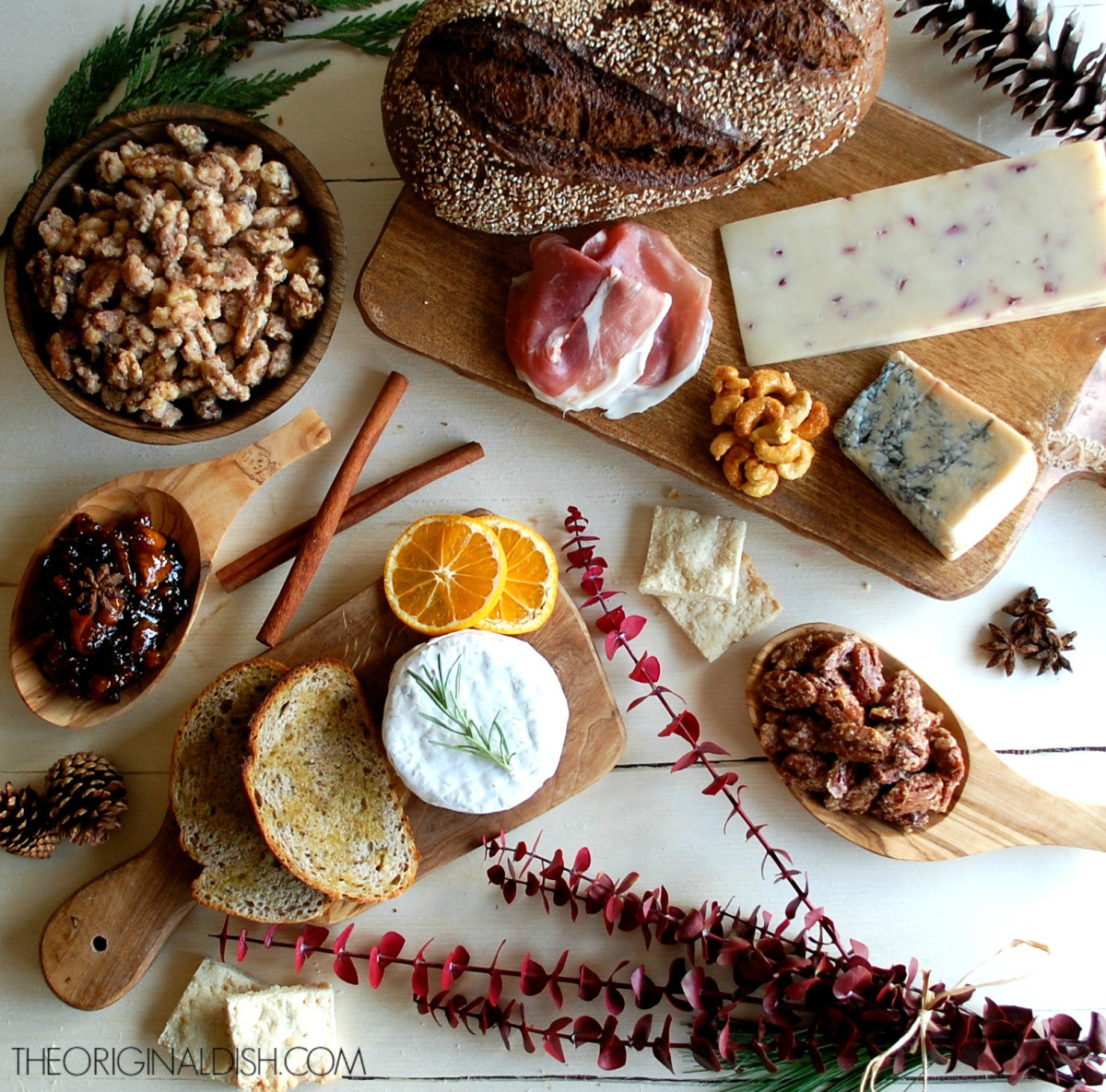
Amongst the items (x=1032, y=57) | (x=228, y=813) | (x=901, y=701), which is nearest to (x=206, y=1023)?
(x=228, y=813)

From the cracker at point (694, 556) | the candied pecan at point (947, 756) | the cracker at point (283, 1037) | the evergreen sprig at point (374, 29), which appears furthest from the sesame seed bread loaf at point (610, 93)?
the cracker at point (283, 1037)

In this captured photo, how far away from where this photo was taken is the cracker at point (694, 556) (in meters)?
1.85

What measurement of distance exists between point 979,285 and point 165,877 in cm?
197

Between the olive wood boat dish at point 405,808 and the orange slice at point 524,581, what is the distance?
0.08 m

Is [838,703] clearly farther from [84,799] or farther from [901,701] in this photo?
[84,799]

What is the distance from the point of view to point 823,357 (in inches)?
72.1

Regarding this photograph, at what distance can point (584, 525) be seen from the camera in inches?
72.9

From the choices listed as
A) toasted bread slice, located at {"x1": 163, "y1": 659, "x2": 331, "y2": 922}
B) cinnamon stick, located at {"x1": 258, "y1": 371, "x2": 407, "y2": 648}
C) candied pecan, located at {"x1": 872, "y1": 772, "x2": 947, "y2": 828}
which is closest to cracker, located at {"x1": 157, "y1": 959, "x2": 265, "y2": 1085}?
toasted bread slice, located at {"x1": 163, "y1": 659, "x2": 331, "y2": 922}

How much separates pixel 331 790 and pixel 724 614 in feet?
2.80

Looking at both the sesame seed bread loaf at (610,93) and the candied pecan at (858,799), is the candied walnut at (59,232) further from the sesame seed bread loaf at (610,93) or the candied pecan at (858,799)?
the candied pecan at (858,799)

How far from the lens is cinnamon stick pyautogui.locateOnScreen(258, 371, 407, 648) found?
1.85 meters

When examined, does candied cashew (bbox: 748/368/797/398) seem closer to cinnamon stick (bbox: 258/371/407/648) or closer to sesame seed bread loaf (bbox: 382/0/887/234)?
sesame seed bread loaf (bbox: 382/0/887/234)

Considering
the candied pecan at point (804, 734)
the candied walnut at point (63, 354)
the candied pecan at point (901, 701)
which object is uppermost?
the candied walnut at point (63, 354)

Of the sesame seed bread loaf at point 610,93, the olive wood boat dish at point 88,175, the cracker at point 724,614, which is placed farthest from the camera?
the cracker at point 724,614
